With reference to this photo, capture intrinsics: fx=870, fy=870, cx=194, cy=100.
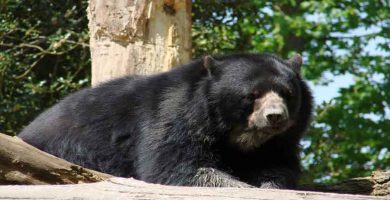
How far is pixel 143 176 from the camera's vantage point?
6426mm

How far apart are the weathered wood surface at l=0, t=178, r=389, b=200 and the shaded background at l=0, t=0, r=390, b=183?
193 inches

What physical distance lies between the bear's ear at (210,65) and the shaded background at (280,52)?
9.95 ft

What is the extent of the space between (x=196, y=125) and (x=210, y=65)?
20.6 inches

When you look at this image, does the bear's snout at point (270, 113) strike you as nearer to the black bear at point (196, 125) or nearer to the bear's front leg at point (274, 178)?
the black bear at point (196, 125)

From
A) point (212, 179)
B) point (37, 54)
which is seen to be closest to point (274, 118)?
point (212, 179)

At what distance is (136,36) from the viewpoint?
7.56 metres

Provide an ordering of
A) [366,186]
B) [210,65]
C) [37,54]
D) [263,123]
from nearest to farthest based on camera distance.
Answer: [366,186], [263,123], [210,65], [37,54]

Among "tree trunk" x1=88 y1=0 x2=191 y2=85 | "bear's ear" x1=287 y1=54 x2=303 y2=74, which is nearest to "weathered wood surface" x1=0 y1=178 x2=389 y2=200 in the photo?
"bear's ear" x1=287 y1=54 x2=303 y2=74

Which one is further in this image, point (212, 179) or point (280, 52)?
point (280, 52)

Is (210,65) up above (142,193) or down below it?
above

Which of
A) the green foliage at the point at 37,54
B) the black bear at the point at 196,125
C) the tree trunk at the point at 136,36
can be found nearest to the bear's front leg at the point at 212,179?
the black bear at the point at 196,125

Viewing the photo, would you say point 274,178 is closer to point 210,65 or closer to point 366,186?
point 366,186

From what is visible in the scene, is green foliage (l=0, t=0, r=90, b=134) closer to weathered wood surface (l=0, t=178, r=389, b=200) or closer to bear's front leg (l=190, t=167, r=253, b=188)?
bear's front leg (l=190, t=167, r=253, b=188)

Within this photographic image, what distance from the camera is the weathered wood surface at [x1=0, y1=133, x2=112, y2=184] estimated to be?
201 inches
